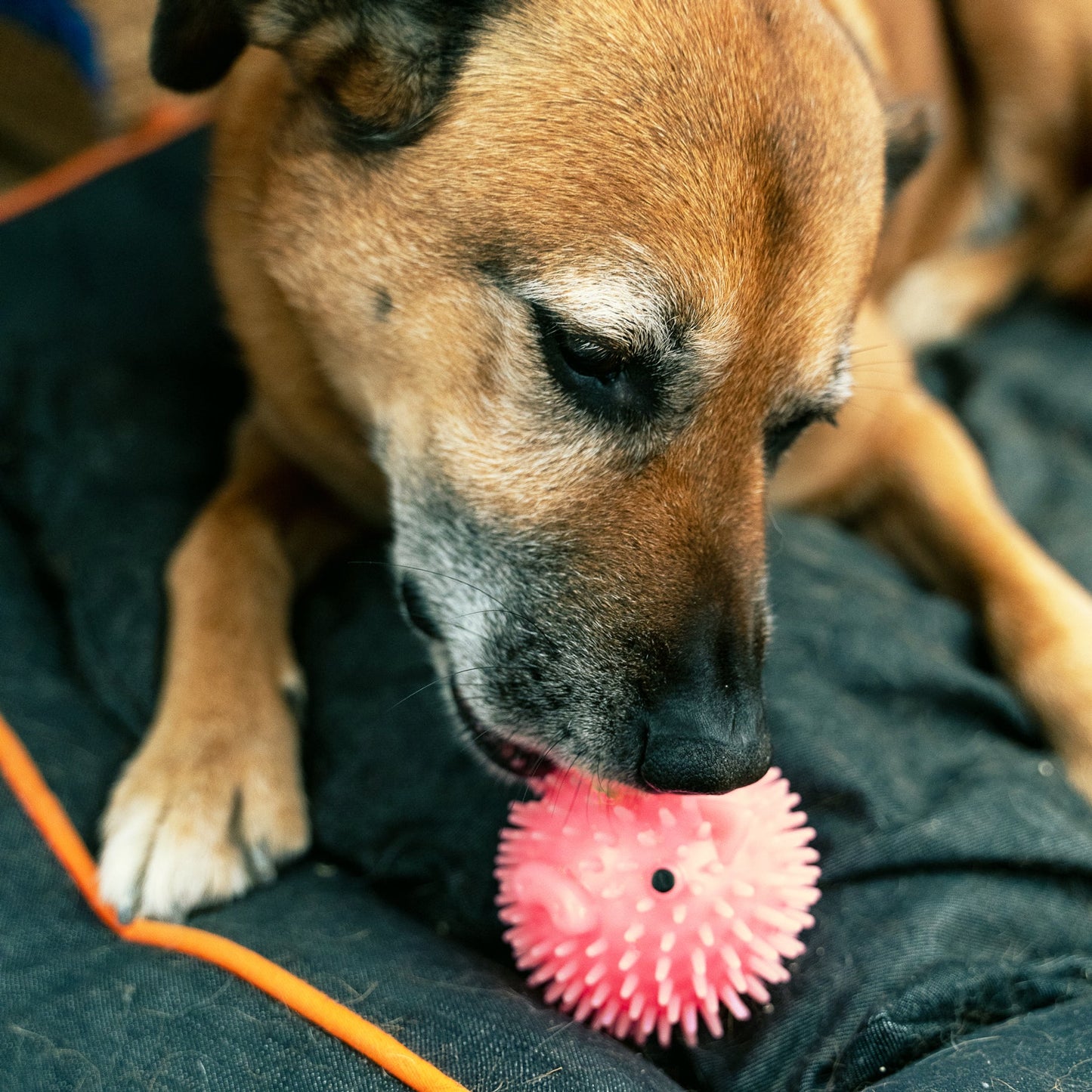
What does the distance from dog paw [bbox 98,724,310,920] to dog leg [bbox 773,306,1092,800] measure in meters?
0.97

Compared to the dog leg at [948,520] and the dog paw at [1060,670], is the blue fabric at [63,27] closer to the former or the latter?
the dog leg at [948,520]

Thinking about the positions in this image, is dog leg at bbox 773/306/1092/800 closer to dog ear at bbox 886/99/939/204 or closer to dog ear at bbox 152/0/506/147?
dog ear at bbox 886/99/939/204

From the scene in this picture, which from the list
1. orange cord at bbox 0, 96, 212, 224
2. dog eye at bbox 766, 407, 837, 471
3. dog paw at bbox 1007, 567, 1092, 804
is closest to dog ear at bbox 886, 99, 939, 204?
dog eye at bbox 766, 407, 837, 471

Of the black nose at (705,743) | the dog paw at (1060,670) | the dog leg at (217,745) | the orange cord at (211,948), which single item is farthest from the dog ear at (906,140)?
the orange cord at (211,948)

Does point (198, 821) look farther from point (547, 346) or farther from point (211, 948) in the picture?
point (547, 346)

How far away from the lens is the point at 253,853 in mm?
1355

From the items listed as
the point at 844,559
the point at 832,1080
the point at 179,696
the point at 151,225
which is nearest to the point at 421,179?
the point at 179,696

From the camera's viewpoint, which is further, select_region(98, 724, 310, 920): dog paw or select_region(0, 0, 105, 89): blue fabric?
select_region(0, 0, 105, 89): blue fabric

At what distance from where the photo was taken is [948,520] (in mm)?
1869

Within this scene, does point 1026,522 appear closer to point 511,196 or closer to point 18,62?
point 511,196

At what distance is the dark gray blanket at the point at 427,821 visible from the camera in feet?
3.50

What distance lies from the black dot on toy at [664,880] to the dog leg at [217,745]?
22.0 inches

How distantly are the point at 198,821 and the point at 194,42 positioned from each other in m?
1.02

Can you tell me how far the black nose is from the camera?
1.09 metres
